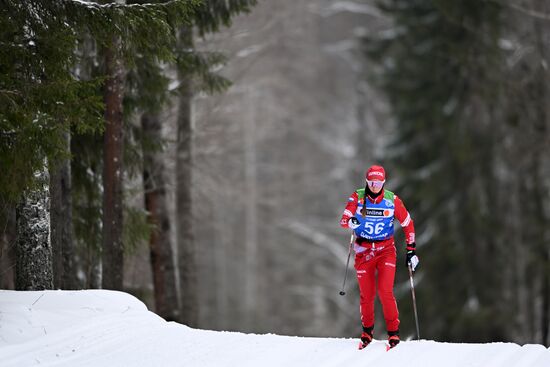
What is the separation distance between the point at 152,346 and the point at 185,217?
7.83 m

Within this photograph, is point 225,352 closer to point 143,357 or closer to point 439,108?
point 143,357

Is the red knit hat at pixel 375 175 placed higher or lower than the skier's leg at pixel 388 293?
higher

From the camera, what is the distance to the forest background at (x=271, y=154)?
30.9 feet

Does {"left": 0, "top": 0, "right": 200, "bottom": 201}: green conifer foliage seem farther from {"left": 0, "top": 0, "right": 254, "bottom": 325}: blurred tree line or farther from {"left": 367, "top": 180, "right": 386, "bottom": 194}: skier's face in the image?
{"left": 367, "top": 180, "right": 386, "bottom": 194}: skier's face

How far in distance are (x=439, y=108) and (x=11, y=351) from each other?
19.7 meters

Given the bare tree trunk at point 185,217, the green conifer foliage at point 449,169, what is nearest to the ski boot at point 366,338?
the bare tree trunk at point 185,217

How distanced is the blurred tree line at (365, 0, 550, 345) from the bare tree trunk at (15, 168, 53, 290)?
14730 mm

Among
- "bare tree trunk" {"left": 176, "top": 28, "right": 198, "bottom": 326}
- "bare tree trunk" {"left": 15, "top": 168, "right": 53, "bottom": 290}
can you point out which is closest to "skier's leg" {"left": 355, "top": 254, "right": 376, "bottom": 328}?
"bare tree trunk" {"left": 15, "top": 168, "right": 53, "bottom": 290}

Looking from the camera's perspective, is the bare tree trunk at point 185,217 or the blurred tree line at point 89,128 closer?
the blurred tree line at point 89,128

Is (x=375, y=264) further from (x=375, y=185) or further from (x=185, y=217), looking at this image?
(x=185, y=217)

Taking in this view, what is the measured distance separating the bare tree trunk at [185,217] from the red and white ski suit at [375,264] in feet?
22.5

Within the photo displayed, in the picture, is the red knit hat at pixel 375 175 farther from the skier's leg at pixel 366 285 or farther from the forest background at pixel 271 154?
the forest background at pixel 271 154

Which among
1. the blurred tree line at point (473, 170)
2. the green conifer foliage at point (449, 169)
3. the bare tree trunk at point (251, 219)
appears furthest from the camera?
the bare tree trunk at point (251, 219)

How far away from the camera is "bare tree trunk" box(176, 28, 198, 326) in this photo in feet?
52.7
